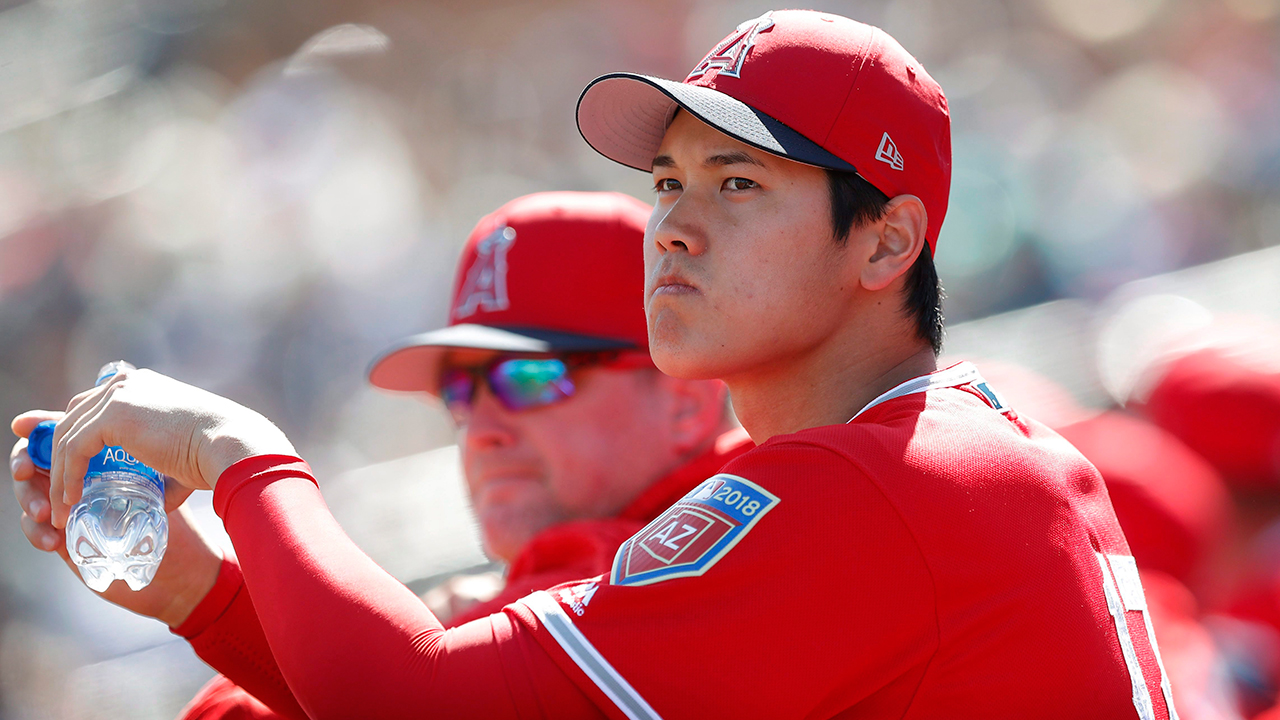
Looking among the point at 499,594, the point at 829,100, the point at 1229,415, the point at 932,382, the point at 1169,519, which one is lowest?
the point at 1169,519

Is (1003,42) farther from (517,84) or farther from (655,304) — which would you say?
(655,304)


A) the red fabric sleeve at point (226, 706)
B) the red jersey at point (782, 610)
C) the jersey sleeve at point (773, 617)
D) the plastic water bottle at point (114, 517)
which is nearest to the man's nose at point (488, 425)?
the red fabric sleeve at point (226, 706)

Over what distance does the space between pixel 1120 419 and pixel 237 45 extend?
668cm

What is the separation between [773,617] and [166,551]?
0.97 meters

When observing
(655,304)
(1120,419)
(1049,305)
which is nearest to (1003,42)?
(1049,305)

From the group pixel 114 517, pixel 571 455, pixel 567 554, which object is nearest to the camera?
pixel 114 517

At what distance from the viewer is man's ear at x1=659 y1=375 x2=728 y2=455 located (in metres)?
2.20

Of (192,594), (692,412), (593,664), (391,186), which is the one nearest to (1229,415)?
(692,412)

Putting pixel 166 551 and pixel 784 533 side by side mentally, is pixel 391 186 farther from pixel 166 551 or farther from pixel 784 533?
pixel 784 533

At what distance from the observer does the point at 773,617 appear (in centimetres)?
96

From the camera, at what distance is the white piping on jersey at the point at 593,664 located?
96cm

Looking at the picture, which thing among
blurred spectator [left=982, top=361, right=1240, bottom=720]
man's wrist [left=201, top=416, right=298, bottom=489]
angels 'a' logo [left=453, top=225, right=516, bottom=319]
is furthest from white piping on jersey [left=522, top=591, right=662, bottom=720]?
blurred spectator [left=982, top=361, right=1240, bottom=720]

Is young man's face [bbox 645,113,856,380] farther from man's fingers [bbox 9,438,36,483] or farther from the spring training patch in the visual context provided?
man's fingers [bbox 9,438,36,483]

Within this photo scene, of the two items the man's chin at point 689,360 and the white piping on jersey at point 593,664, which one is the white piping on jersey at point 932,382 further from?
the white piping on jersey at point 593,664
